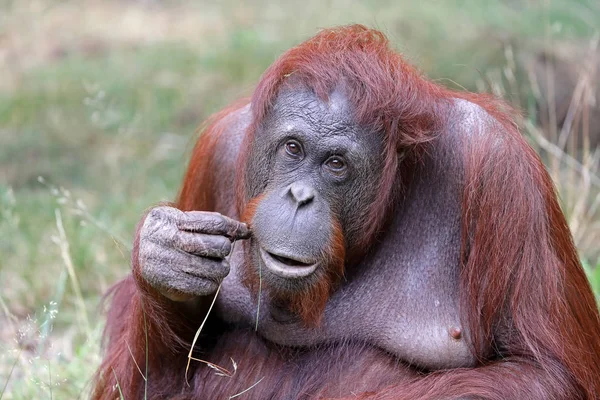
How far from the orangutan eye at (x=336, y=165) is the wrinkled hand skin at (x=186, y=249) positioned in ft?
1.08

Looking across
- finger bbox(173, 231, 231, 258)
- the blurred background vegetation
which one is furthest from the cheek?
the blurred background vegetation

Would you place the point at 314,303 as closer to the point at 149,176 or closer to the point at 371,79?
the point at 371,79

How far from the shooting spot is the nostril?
2885 mm

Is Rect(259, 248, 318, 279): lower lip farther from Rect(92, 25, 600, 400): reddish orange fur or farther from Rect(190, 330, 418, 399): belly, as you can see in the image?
Rect(190, 330, 418, 399): belly

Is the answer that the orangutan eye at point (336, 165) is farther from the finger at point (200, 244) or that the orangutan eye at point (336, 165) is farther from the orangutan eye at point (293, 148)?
the finger at point (200, 244)

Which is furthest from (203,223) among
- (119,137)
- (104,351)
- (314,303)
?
(119,137)

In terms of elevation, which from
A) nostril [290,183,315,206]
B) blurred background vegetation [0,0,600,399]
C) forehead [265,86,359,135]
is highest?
forehead [265,86,359,135]

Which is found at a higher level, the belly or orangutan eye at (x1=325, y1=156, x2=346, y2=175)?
orangutan eye at (x1=325, y1=156, x2=346, y2=175)

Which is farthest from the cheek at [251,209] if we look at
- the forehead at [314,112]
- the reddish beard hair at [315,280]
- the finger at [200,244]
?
the forehead at [314,112]

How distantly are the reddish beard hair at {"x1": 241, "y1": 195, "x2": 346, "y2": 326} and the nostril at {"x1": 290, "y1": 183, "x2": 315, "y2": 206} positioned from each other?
11cm

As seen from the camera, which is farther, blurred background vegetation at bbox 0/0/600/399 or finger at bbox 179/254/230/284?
blurred background vegetation at bbox 0/0/600/399

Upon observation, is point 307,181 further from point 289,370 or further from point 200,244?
point 289,370

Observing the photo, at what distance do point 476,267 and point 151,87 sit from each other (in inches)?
203

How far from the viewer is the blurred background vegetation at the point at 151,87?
5.59m
